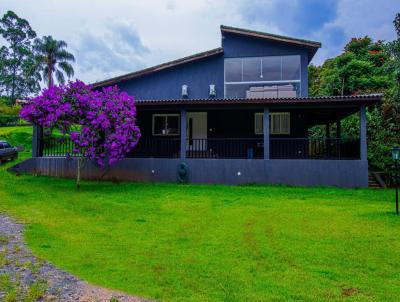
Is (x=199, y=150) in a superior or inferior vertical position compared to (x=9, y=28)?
inferior

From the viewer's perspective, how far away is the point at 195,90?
20.4 meters

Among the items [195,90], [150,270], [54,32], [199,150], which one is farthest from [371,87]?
[54,32]

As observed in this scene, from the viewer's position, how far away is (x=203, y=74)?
2033cm

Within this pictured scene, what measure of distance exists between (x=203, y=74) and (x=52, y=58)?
27.1 m

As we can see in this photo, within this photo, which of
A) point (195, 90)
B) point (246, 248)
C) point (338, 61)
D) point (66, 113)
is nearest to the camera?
point (246, 248)

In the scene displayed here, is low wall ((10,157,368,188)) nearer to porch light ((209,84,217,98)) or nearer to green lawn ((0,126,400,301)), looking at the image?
green lawn ((0,126,400,301))

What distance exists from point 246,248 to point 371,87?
25.2 m

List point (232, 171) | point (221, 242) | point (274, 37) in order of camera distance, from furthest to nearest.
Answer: point (274, 37) < point (232, 171) < point (221, 242)

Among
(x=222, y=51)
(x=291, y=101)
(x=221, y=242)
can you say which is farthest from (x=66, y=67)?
(x=221, y=242)

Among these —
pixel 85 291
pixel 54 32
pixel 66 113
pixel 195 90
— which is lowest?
pixel 85 291

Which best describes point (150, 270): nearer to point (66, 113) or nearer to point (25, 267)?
point (25, 267)

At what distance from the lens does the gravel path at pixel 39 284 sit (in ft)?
15.2

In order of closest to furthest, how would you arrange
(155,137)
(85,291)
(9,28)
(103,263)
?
(85,291), (103,263), (155,137), (9,28)

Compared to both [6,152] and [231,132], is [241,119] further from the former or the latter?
[6,152]
